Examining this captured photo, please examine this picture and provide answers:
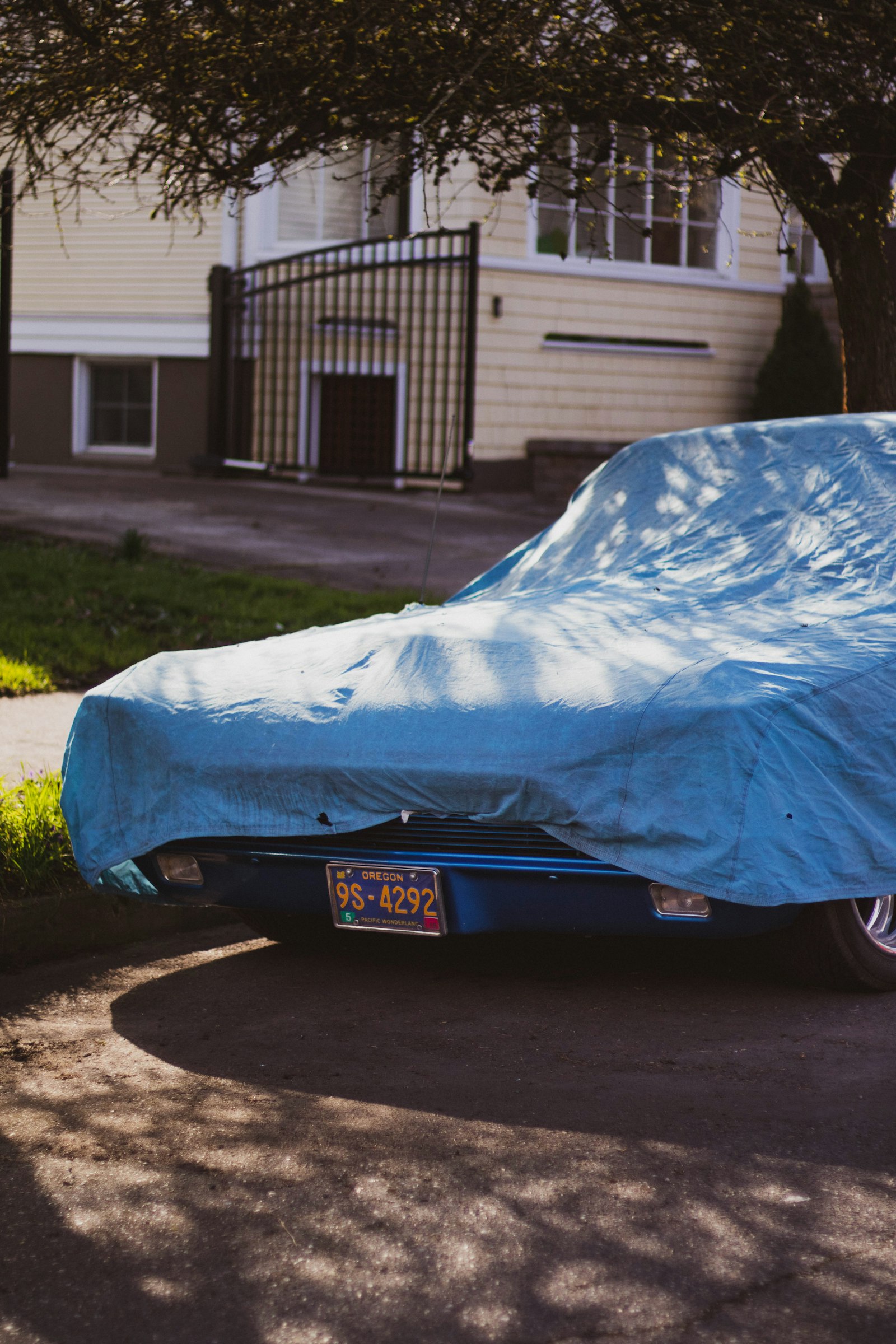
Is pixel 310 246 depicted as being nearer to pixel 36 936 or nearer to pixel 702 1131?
pixel 36 936

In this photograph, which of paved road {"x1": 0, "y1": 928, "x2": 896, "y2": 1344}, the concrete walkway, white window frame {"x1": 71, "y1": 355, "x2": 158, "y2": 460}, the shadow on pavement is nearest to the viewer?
paved road {"x1": 0, "y1": 928, "x2": 896, "y2": 1344}

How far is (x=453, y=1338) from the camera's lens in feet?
8.59

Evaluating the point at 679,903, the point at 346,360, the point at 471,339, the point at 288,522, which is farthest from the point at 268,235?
the point at 679,903

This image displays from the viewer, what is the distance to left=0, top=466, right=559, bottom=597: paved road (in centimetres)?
1252

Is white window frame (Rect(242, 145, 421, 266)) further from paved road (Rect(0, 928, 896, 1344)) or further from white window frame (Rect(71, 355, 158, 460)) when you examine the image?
paved road (Rect(0, 928, 896, 1344))

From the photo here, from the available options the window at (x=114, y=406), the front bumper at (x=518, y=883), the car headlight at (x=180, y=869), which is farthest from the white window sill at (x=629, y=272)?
the front bumper at (x=518, y=883)

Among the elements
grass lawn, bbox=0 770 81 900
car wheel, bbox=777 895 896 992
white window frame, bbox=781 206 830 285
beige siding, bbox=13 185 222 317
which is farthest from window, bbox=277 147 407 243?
car wheel, bbox=777 895 896 992

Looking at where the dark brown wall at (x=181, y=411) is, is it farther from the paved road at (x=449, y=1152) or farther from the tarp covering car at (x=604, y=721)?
the paved road at (x=449, y=1152)

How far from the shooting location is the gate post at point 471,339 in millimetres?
15781

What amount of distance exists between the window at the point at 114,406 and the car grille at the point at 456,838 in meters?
16.5

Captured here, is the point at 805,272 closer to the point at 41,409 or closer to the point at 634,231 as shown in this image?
the point at 634,231

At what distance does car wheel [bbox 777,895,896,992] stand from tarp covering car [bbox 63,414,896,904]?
199 mm

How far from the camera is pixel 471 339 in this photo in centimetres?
1602

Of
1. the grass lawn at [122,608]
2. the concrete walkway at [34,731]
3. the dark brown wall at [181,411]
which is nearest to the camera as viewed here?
the concrete walkway at [34,731]
